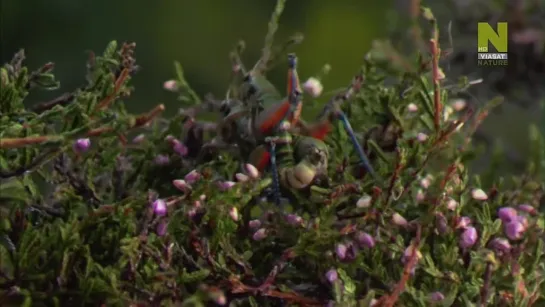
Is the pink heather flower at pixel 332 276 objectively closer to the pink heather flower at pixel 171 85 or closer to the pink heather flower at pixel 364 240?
the pink heather flower at pixel 364 240

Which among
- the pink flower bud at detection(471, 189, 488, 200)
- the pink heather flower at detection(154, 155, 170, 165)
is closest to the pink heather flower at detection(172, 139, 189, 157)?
the pink heather flower at detection(154, 155, 170, 165)

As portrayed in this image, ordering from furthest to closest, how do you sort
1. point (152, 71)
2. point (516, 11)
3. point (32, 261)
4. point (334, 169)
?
point (152, 71)
point (516, 11)
point (334, 169)
point (32, 261)

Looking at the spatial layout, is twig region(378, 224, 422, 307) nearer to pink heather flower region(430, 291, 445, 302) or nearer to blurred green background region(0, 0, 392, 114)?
pink heather flower region(430, 291, 445, 302)

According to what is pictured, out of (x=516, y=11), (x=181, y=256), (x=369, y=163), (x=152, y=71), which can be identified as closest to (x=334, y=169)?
(x=369, y=163)

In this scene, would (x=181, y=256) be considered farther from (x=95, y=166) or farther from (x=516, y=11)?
(x=516, y=11)

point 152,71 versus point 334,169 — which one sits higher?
point 334,169

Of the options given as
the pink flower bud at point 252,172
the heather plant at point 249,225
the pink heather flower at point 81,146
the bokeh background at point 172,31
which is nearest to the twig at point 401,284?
the heather plant at point 249,225

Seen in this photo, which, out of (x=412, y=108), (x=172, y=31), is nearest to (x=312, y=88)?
(x=412, y=108)
